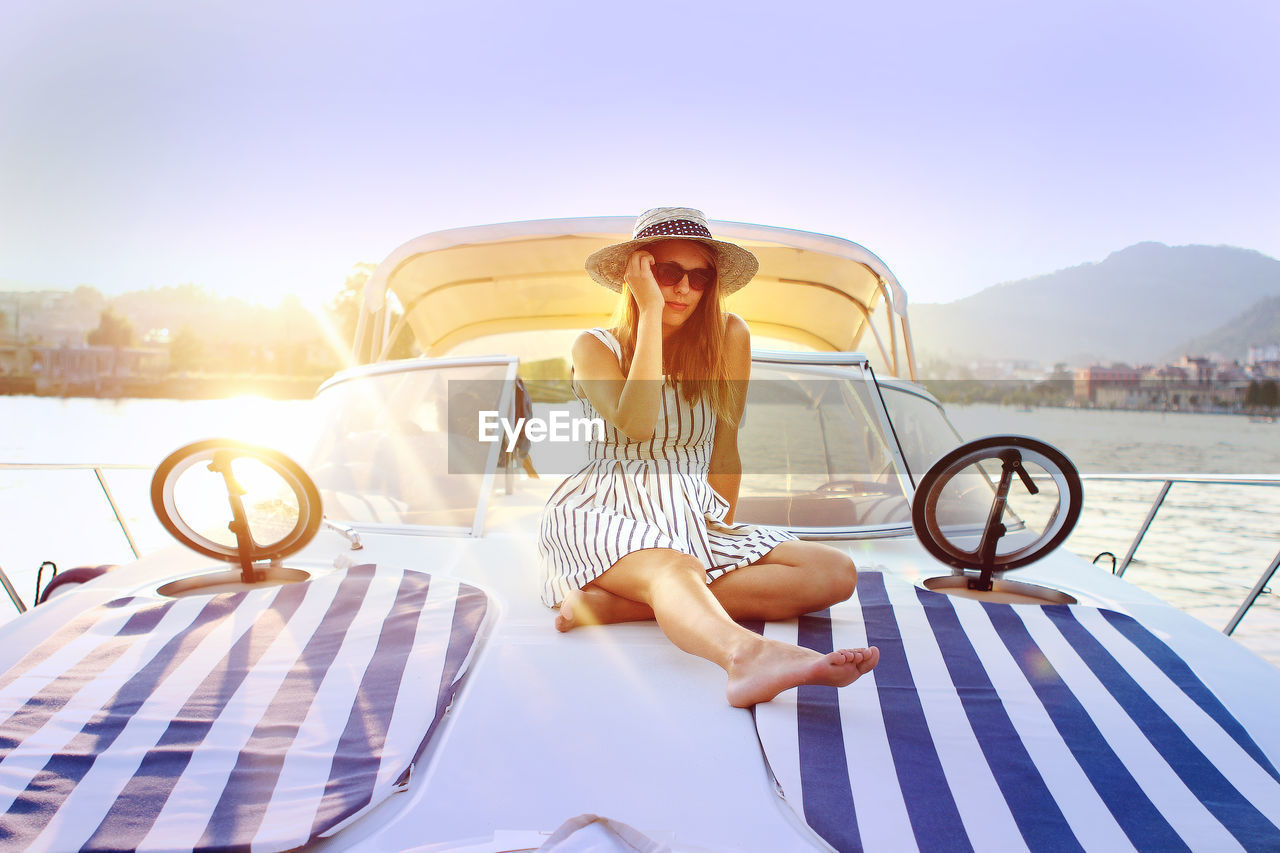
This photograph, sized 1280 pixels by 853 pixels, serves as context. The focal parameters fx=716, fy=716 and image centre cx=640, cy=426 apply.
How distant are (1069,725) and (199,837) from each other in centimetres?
142

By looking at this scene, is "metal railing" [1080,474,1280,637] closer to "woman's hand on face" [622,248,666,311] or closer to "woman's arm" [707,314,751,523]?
"woman's arm" [707,314,751,523]

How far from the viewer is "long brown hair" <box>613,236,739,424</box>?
6.86ft

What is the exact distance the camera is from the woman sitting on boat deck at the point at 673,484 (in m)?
1.68

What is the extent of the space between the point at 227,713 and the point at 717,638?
0.91 metres

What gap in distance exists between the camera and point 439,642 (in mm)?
1566

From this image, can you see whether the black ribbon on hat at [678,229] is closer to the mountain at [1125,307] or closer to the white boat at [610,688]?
the white boat at [610,688]

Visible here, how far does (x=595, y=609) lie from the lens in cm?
169

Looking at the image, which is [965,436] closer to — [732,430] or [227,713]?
[732,430]

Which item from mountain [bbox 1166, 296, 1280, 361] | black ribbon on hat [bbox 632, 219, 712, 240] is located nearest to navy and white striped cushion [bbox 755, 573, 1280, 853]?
black ribbon on hat [bbox 632, 219, 712, 240]

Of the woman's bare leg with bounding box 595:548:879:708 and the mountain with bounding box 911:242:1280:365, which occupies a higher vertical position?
the mountain with bounding box 911:242:1280:365

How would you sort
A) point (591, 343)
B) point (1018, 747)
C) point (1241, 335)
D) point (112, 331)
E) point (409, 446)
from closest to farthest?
point (1018, 747)
point (591, 343)
point (409, 446)
point (112, 331)
point (1241, 335)

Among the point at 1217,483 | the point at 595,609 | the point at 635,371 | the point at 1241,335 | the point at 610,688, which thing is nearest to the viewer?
the point at 610,688

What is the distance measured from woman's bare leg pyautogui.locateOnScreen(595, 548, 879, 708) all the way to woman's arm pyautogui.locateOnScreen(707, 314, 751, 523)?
0.58 metres
